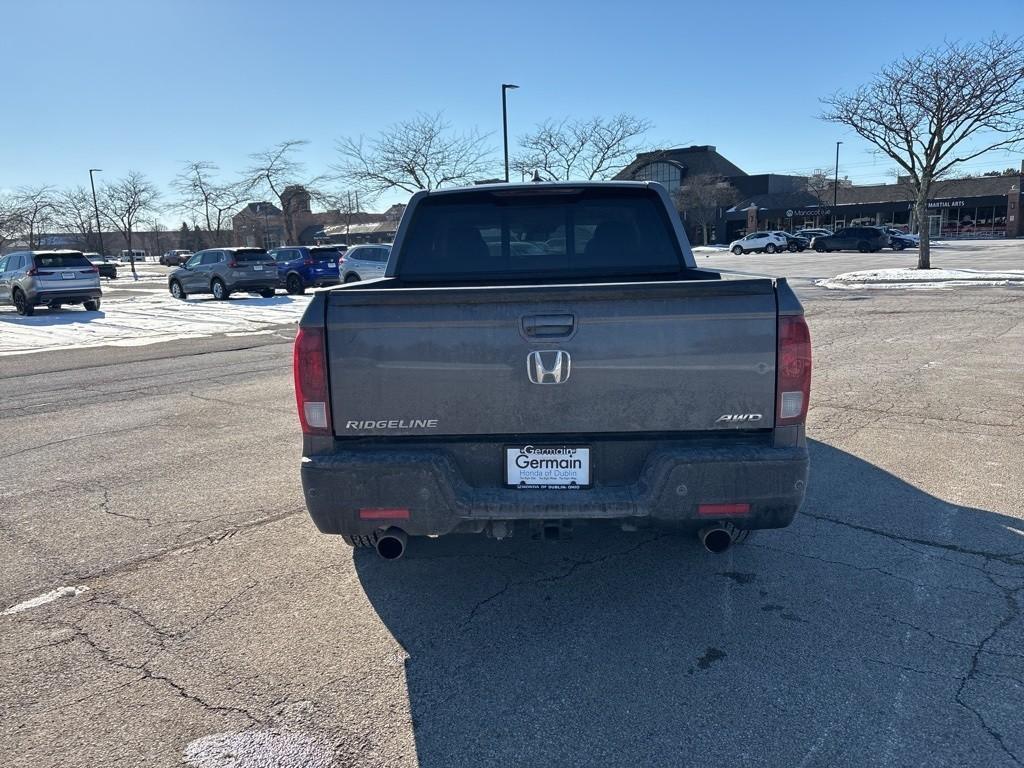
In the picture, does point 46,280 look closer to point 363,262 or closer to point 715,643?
point 363,262

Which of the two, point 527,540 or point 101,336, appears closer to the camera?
point 527,540

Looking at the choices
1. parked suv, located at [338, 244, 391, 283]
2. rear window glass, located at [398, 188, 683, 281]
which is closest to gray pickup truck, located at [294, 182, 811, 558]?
rear window glass, located at [398, 188, 683, 281]

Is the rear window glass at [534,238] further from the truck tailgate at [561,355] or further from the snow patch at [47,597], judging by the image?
the snow patch at [47,597]

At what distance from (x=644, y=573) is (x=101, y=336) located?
15259mm

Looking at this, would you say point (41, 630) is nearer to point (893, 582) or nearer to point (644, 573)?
point (644, 573)

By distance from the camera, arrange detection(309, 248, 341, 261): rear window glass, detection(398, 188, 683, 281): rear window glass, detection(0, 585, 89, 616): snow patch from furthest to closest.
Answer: detection(309, 248, 341, 261): rear window glass < detection(398, 188, 683, 281): rear window glass < detection(0, 585, 89, 616): snow patch

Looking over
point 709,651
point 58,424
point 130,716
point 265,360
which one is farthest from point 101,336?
point 709,651

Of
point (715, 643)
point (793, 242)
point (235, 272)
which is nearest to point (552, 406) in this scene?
point (715, 643)

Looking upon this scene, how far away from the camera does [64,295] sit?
19.8 metres

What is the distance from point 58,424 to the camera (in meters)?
7.65

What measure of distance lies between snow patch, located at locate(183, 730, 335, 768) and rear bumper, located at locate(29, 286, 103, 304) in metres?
20.6

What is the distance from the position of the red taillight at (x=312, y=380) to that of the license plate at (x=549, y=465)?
810 millimetres

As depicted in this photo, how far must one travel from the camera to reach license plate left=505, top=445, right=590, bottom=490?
10.4 feet

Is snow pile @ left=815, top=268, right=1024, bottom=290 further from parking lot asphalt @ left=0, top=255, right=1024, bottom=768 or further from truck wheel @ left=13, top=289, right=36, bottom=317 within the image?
truck wheel @ left=13, top=289, right=36, bottom=317
